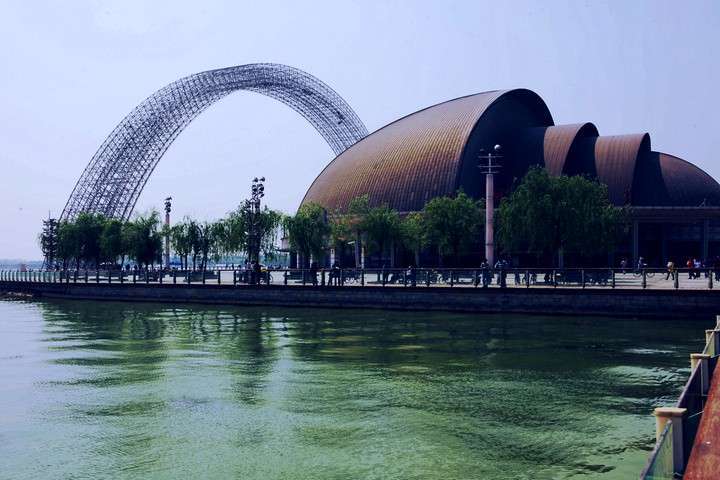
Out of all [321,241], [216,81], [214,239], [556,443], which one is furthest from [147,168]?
[556,443]

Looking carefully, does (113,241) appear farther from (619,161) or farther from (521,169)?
(619,161)

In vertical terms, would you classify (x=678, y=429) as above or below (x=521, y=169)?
below

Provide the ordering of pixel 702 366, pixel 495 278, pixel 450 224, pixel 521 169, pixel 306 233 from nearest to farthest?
1. pixel 702 366
2. pixel 495 278
3. pixel 450 224
4. pixel 306 233
5. pixel 521 169

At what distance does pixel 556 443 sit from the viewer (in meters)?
18.2

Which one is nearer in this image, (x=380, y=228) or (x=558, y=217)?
(x=558, y=217)

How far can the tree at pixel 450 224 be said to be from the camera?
77.7 metres

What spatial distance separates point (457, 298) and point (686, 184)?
56.2m

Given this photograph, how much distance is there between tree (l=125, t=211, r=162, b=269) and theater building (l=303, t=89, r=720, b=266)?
71.9ft

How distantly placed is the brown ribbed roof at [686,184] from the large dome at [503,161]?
0.12 meters

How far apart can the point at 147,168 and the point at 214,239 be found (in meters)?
31.7

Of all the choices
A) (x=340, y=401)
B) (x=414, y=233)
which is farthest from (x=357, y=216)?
(x=340, y=401)

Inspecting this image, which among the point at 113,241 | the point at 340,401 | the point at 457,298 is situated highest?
the point at 113,241

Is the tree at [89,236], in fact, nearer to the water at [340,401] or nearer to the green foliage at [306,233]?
the green foliage at [306,233]

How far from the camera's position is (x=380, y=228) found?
267 feet
